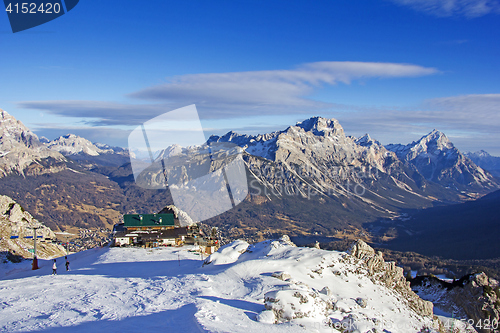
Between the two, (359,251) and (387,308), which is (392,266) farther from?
(387,308)

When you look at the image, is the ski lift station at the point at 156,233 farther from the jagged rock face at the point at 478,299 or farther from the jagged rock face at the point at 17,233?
the jagged rock face at the point at 478,299

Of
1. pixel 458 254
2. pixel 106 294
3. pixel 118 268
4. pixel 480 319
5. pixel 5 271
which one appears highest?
pixel 106 294

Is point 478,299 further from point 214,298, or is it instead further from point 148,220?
point 148,220

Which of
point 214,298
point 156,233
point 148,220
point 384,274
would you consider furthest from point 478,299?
point 148,220

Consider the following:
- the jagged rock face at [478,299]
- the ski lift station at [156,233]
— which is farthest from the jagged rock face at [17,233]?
the jagged rock face at [478,299]

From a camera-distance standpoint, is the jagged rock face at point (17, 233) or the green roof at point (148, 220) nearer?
the jagged rock face at point (17, 233)

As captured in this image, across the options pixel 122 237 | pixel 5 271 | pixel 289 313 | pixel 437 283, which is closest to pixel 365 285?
pixel 289 313
